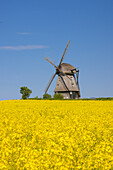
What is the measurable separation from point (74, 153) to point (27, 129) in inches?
129

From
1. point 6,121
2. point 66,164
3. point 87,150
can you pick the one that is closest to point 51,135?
point 87,150

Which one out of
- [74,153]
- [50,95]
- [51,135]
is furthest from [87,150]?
[50,95]

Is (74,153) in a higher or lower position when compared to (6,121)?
lower

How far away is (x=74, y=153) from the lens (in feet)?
22.0

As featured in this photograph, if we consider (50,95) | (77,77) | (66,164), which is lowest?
(66,164)

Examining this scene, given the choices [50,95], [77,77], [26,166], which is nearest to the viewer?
[26,166]

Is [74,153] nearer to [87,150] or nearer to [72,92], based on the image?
[87,150]

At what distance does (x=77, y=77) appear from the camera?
55.0m

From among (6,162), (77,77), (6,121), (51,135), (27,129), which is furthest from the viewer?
(77,77)

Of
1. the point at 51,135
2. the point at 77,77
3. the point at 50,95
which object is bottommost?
the point at 51,135

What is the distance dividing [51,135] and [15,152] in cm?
159

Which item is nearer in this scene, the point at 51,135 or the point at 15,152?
the point at 15,152

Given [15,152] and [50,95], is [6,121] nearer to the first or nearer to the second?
[15,152]

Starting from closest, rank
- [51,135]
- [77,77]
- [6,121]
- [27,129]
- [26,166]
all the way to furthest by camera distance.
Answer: [26,166] < [51,135] < [27,129] < [6,121] < [77,77]
